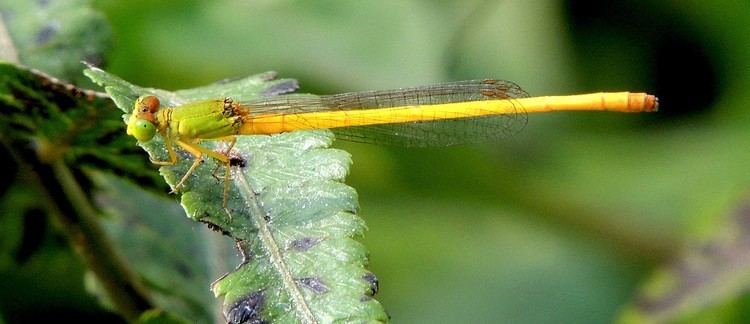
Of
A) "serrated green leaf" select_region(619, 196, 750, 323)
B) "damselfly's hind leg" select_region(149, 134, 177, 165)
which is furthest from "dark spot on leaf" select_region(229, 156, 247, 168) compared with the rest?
"serrated green leaf" select_region(619, 196, 750, 323)

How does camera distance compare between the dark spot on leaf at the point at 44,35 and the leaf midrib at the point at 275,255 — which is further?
the dark spot on leaf at the point at 44,35

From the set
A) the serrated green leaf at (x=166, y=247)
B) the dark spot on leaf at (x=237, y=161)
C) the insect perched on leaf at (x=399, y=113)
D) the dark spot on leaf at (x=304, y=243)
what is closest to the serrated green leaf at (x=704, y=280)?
the insect perched on leaf at (x=399, y=113)

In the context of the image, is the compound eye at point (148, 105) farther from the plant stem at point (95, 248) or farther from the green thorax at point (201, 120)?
the plant stem at point (95, 248)

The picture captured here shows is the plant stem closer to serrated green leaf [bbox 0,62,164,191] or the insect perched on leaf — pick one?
serrated green leaf [bbox 0,62,164,191]

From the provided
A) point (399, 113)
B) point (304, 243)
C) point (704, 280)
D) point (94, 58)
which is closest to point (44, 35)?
point (94, 58)

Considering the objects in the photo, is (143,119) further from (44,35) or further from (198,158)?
(44,35)

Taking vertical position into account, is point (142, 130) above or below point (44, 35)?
below
